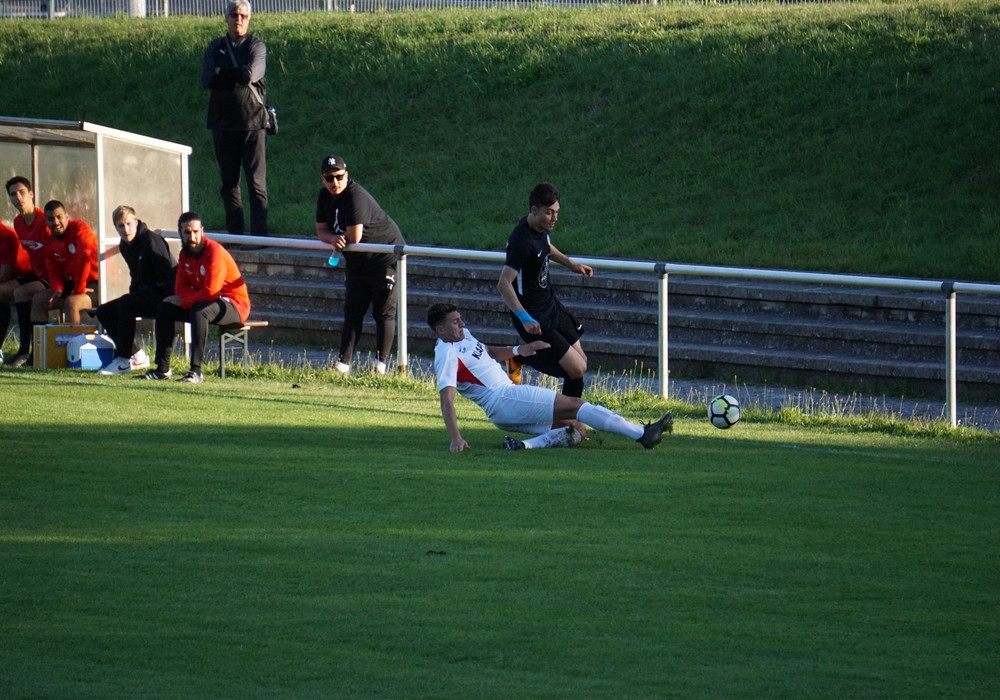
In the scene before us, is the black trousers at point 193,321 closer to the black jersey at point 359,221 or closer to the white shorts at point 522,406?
the black jersey at point 359,221

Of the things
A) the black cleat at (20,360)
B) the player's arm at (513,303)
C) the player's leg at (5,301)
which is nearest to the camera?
the player's arm at (513,303)

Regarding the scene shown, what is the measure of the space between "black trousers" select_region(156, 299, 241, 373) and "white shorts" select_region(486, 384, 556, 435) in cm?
384

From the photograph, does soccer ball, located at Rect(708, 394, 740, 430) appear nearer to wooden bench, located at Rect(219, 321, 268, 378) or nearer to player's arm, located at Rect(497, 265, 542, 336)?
player's arm, located at Rect(497, 265, 542, 336)

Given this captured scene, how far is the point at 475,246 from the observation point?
19.2 m

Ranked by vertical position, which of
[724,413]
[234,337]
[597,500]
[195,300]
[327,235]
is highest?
[327,235]

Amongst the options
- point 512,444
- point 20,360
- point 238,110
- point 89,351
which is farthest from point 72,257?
point 512,444

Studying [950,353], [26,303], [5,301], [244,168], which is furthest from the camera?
[244,168]

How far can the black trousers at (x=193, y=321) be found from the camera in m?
12.8

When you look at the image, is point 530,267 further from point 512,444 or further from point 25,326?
point 25,326

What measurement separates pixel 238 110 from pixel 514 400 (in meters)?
7.84

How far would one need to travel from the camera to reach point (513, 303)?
397 inches

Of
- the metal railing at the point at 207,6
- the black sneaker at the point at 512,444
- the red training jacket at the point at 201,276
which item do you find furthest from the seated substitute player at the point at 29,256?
the metal railing at the point at 207,6

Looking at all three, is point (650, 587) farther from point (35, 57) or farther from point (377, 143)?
point (35, 57)

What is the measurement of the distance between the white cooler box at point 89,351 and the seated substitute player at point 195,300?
653 millimetres
